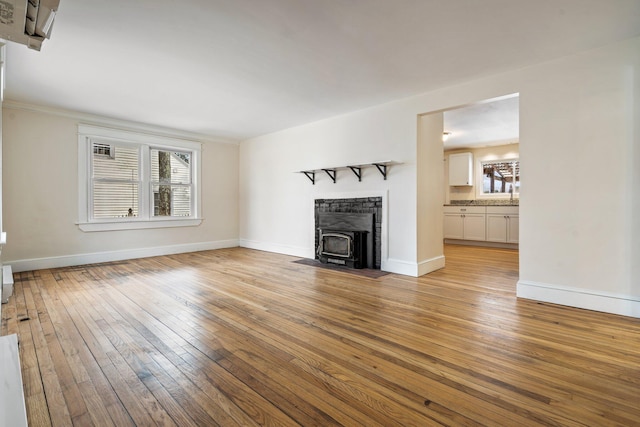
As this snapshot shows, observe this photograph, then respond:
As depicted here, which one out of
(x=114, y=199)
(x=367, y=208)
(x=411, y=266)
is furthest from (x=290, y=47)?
(x=114, y=199)

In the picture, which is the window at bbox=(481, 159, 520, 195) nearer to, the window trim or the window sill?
the window trim

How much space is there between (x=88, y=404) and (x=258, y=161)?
547 cm

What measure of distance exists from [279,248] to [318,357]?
13.9 feet

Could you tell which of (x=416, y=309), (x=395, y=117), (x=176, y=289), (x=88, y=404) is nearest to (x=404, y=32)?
(x=395, y=117)

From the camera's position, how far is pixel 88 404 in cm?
147

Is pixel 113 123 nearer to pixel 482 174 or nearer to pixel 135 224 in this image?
pixel 135 224

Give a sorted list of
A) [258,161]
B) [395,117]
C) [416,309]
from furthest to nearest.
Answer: [258,161], [395,117], [416,309]

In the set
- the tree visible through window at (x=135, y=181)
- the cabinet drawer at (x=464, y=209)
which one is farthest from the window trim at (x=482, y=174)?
the tree visible through window at (x=135, y=181)

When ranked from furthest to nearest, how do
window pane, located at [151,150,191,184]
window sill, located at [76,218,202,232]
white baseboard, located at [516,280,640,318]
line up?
window pane, located at [151,150,191,184]
window sill, located at [76,218,202,232]
white baseboard, located at [516,280,640,318]

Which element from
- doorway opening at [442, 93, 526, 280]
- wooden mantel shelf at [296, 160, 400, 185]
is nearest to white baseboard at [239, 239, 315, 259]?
wooden mantel shelf at [296, 160, 400, 185]

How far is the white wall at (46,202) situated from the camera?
4.33 meters

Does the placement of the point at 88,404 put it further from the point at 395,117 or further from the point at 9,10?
the point at 395,117

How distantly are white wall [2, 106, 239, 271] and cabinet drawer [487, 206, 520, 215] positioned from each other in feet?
23.4

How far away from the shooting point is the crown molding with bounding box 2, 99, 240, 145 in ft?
14.4
